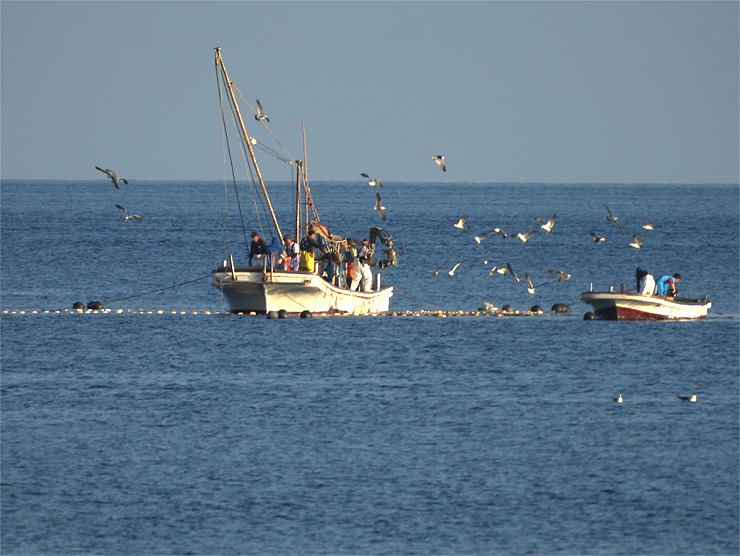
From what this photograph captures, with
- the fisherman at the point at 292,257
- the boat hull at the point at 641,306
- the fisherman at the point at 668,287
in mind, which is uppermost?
the fisherman at the point at 292,257

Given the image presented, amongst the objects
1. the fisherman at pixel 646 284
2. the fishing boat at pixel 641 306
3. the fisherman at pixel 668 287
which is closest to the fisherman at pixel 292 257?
the fishing boat at pixel 641 306

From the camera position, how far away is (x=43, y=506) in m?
18.9

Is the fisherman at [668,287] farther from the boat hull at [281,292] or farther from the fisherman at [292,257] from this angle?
the fisherman at [292,257]

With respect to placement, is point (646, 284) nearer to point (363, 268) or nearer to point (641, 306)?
point (641, 306)

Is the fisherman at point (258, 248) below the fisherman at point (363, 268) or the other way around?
the other way around

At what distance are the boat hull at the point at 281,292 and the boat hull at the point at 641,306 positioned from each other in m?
7.39

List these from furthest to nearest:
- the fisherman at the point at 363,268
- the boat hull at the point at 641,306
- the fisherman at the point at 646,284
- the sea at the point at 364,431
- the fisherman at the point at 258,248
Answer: the fisherman at the point at 363,268
the fisherman at the point at 646,284
the boat hull at the point at 641,306
the fisherman at the point at 258,248
the sea at the point at 364,431

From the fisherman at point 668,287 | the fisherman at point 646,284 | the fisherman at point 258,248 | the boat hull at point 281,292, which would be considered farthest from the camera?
the fisherman at point 668,287

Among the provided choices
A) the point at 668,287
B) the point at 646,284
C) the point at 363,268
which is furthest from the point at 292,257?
the point at 668,287

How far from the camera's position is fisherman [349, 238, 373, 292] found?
39594 mm

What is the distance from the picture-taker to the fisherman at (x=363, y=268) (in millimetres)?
39594

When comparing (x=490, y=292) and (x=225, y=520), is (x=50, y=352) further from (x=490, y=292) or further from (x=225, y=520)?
(x=490, y=292)

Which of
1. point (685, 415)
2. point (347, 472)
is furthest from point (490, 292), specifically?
point (347, 472)

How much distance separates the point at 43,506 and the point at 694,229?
10239 centimetres
